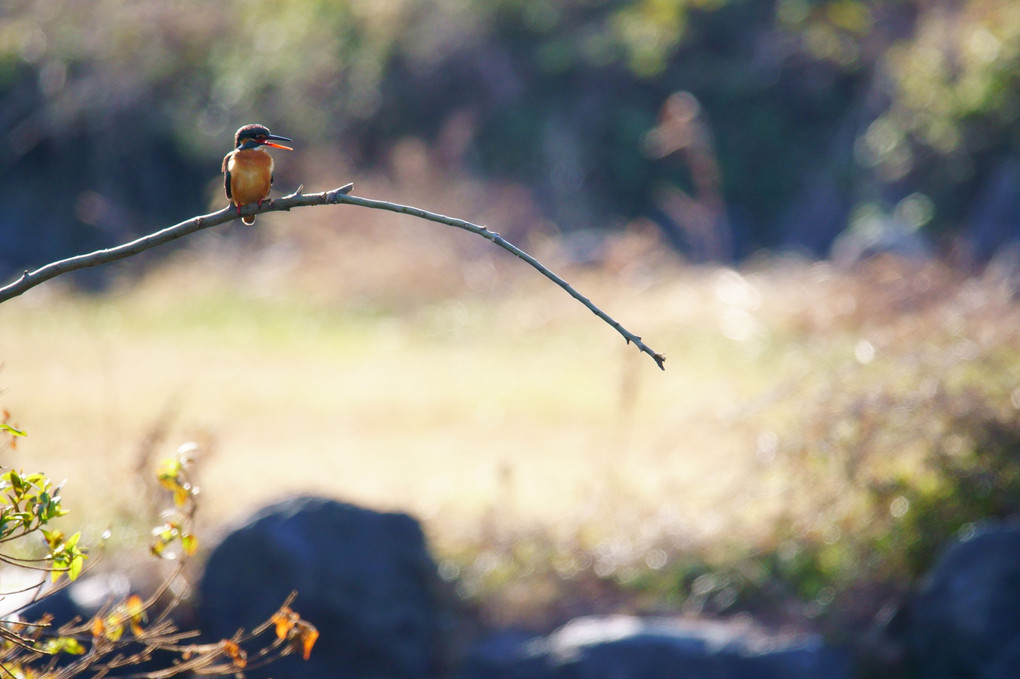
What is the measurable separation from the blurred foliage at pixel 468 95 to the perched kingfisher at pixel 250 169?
10947 mm

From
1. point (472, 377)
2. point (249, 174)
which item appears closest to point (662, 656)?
point (249, 174)

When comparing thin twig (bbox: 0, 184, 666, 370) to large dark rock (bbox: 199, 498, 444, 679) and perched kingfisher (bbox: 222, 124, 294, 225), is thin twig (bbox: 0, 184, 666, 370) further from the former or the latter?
large dark rock (bbox: 199, 498, 444, 679)

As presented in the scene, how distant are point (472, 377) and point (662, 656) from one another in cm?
457

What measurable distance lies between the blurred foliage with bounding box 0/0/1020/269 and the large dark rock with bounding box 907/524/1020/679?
32.4 ft

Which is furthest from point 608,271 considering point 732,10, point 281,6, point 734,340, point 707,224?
point 281,6

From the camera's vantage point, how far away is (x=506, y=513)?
4344mm

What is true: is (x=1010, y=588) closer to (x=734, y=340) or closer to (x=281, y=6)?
(x=734, y=340)

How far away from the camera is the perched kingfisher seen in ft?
6.71

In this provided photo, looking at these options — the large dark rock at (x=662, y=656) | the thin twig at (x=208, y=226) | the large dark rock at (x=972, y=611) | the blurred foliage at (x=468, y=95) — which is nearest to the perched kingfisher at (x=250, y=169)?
the thin twig at (x=208, y=226)

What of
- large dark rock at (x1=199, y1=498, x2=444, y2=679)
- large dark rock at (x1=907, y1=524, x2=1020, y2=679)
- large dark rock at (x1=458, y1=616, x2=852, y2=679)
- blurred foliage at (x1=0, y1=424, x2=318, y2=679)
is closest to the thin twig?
blurred foliage at (x1=0, y1=424, x2=318, y2=679)

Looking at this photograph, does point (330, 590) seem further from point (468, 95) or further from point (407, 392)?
point (468, 95)

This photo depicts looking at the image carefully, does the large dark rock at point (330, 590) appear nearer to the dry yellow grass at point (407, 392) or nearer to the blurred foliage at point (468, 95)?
the dry yellow grass at point (407, 392)

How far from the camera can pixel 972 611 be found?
3.25 m

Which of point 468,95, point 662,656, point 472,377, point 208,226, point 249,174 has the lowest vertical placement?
point 208,226
